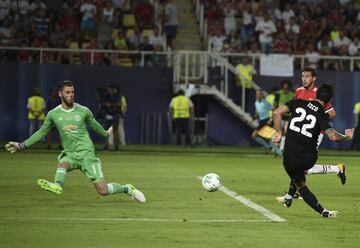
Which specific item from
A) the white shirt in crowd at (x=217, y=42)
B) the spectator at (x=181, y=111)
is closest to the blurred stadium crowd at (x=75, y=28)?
the white shirt in crowd at (x=217, y=42)

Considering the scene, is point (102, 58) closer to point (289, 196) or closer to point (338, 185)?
point (338, 185)

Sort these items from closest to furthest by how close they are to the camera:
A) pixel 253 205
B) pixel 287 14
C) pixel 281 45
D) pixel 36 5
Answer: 1. pixel 253 205
2. pixel 36 5
3. pixel 281 45
4. pixel 287 14

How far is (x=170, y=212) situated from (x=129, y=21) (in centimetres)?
2365

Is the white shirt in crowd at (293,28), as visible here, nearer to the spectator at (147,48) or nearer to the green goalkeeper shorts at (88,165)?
the spectator at (147,48)

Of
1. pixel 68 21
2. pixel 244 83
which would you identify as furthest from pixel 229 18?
pixel 68 21

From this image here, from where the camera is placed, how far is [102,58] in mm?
36594

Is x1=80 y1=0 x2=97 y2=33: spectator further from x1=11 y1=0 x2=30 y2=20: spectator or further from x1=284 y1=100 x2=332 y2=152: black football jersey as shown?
x1=284 y1=100 x2=332 y2=152: black football jersey

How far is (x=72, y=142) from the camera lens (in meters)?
15.1

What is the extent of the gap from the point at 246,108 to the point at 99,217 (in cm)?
2439

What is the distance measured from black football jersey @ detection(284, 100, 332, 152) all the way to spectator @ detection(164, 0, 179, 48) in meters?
24.0

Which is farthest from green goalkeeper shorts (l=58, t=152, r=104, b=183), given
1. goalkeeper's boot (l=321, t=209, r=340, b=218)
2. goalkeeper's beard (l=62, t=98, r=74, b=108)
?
→ goalkeeper's boot (l=321, t=209, r=340, b=218)

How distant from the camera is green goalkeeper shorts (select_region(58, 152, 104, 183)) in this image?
14.8 m

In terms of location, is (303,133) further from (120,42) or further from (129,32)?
(129,32)

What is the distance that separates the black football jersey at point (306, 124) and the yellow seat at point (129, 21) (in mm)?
24029
